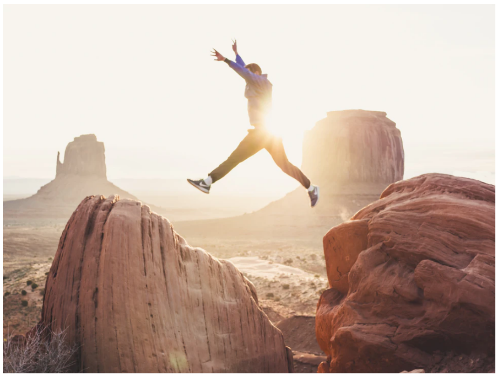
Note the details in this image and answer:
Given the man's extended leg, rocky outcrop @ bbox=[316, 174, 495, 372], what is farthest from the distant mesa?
the man's extended leg

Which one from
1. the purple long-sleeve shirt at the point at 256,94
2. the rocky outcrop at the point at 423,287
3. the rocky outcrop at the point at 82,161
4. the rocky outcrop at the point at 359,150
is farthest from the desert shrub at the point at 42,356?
the rocky outcrop at the point at 82,161

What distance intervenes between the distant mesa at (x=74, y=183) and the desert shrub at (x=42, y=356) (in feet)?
302

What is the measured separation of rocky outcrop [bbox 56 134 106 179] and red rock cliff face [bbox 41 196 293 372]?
111 m

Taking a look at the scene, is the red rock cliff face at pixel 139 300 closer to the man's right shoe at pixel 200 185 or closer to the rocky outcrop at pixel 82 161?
the man's right shoe at pixel 200 185

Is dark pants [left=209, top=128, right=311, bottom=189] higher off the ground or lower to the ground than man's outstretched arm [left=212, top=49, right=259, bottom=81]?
lower

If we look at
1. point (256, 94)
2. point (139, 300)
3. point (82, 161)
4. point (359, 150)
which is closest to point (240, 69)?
point (256, 94)

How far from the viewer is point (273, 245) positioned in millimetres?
51344

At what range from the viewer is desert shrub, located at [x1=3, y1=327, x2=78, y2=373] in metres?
6.90

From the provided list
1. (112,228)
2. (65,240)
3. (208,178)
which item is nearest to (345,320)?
(208,178)

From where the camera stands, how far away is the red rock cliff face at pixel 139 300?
714 cm

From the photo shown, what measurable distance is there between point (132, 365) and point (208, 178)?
3.36m

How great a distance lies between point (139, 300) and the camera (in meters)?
7.30

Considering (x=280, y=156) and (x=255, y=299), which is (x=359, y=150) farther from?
(x=280, y=156)

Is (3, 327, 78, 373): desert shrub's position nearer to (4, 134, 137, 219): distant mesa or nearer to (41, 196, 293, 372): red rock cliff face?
(41, 196, 293, 372): red rock cliff face
